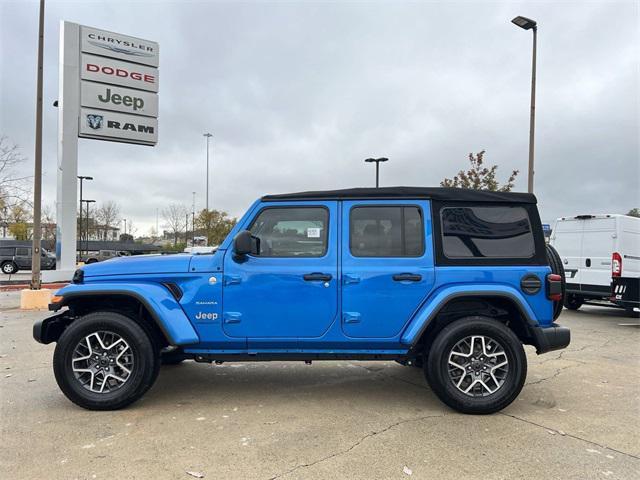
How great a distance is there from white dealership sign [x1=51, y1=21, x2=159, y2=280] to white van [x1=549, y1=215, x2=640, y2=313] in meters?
13.8

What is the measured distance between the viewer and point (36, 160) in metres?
10.9

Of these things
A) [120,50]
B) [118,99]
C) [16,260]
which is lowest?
[16,260]

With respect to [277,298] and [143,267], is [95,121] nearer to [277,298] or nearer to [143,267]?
[143,267]

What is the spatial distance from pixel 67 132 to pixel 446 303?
1460 cm

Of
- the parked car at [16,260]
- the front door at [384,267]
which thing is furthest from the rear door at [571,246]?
the parked car at [16,260]

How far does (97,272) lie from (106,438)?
1.47m

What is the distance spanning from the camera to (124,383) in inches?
155

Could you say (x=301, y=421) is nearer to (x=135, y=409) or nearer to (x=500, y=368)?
(x=135, y=409)

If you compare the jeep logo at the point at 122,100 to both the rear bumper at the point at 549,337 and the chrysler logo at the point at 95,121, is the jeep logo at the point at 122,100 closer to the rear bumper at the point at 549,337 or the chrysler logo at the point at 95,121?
the chrysler logo at the point at 95,121

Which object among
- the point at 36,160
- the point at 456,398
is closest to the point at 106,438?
the point at 456,398

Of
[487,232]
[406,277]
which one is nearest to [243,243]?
[406,277]

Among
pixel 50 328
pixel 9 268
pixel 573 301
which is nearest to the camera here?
pixel 50 328

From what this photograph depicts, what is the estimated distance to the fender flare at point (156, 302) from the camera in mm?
3928

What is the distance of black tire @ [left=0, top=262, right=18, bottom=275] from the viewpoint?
27812 millimetres
